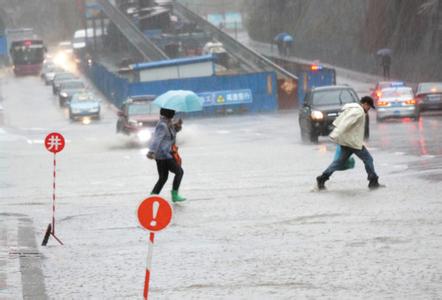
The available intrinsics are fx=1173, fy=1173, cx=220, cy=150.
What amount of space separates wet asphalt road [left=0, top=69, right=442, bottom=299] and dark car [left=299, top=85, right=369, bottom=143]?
42.5 inches

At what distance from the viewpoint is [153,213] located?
9789mm

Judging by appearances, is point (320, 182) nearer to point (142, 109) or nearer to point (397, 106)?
point (142, 109)

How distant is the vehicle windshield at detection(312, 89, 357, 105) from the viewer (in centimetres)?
3488

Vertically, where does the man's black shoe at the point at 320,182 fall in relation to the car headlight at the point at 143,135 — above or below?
above

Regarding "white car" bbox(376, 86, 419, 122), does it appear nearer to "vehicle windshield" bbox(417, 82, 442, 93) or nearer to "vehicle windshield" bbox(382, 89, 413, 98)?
"vehicle windshield" bbox(382, 89, 413, 98)

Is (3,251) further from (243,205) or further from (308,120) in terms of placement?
(308,120)

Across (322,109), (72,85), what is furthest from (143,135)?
(72,85)

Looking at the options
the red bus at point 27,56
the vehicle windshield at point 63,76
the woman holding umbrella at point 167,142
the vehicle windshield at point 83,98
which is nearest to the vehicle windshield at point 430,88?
the vehicle windshield at point 83,98

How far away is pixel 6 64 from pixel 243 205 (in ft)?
319

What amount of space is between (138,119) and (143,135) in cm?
151

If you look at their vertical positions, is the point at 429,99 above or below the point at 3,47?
above

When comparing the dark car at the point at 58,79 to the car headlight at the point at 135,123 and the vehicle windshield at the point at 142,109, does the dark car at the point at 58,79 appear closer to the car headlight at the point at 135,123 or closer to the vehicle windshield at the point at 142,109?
the vehicle windshield at the point at 142,109

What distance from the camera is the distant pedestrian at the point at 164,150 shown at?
1847 centimetres

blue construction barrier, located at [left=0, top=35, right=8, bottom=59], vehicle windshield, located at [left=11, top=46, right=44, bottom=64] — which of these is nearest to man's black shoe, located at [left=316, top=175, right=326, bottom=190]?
vehicle windshield, located at [left=11, top=46, right=44, bottom=64]
